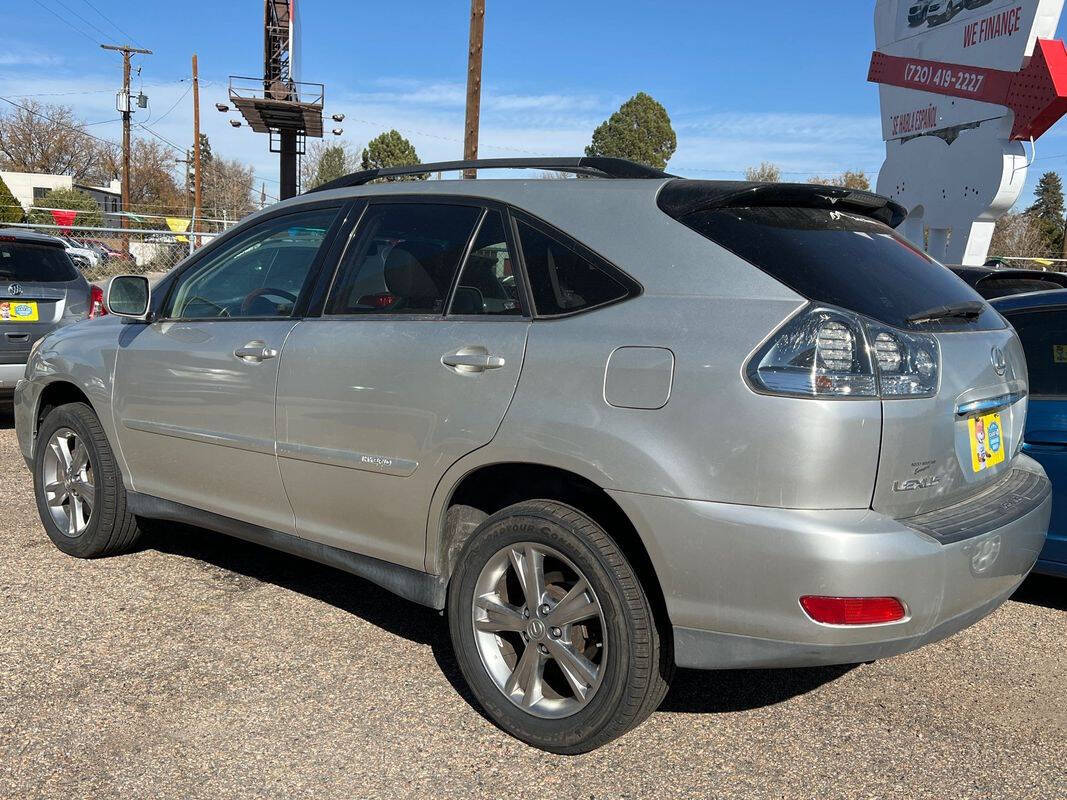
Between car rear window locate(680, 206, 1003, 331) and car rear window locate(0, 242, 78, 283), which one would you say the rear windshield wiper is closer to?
car rear window locate(680, 206, 1003, 331)

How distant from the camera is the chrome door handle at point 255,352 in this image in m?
3.64

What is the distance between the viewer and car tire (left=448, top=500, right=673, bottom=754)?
8.87 feet

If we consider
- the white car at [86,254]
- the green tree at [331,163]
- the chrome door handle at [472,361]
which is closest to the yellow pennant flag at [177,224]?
the white car at [86,254]

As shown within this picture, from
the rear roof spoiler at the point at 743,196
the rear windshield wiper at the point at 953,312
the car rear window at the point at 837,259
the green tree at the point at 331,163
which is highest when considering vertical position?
the green tree at the point at 331,163

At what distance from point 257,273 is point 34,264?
4.85m

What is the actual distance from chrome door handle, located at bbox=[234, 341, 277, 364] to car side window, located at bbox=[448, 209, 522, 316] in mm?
848

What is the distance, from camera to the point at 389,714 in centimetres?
317

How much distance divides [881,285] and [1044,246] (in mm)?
51002

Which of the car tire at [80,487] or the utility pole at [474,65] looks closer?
the car tire at [80,487]

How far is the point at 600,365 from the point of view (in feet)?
8.91

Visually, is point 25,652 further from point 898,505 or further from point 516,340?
point 898,505

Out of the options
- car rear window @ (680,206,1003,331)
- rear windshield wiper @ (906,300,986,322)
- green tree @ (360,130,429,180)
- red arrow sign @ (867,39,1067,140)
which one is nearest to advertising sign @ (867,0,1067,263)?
red arrow sign @ (867,39,1067,140)

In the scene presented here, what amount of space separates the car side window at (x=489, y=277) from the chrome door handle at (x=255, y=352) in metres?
0.85

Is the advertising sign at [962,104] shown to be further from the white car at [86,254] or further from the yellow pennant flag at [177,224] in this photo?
the yellow pennant flag at [177,224]
